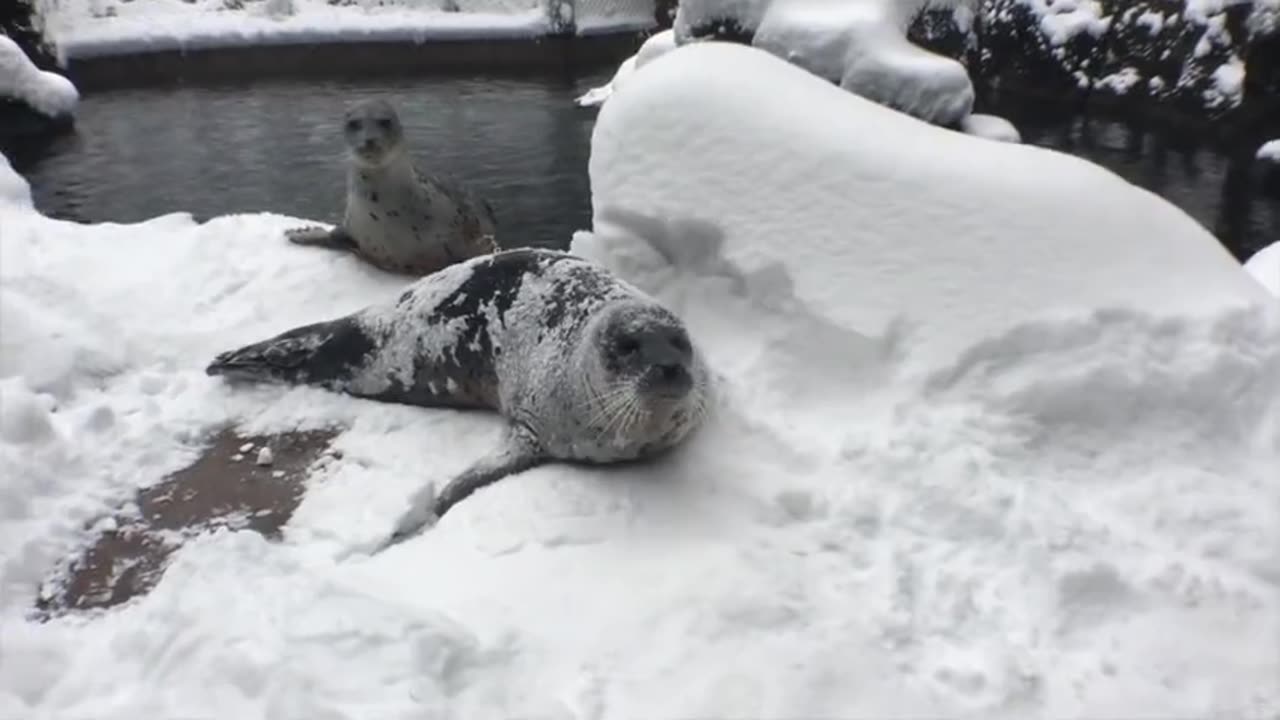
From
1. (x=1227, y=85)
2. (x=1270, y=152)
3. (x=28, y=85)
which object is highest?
(x=1227, y=85)

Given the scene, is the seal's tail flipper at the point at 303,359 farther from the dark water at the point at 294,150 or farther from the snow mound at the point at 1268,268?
the dark water at the point at 294,150

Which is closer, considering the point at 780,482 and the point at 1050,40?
the point at 780,482

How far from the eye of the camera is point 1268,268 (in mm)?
4273

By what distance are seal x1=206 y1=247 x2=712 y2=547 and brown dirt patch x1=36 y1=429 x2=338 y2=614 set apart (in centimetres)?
39

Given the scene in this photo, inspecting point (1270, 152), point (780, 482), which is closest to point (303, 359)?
point (780, 482)

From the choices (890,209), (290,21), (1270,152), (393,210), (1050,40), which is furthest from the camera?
(290,21)

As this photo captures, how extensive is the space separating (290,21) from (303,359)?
1382 centimetres

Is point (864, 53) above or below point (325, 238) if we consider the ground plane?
above

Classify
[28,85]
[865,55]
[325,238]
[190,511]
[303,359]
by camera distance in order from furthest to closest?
[28,85], [865,55], [325,238], [303,359], [190,511]

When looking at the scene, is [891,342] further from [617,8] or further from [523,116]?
[617,8]

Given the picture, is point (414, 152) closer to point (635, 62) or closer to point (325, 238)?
point (635, 62)

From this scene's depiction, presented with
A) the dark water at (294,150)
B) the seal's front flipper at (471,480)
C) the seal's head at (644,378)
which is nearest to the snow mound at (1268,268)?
the seal's head at (644,378)

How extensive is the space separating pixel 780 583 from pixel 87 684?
1477 millimetres

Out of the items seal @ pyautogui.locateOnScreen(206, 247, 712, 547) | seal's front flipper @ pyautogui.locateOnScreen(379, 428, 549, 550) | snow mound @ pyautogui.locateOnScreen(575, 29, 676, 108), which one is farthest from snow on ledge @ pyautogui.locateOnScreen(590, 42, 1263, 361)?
snow mound @ pyautogui.locateOnScreen(575, 29, 676, 108)
